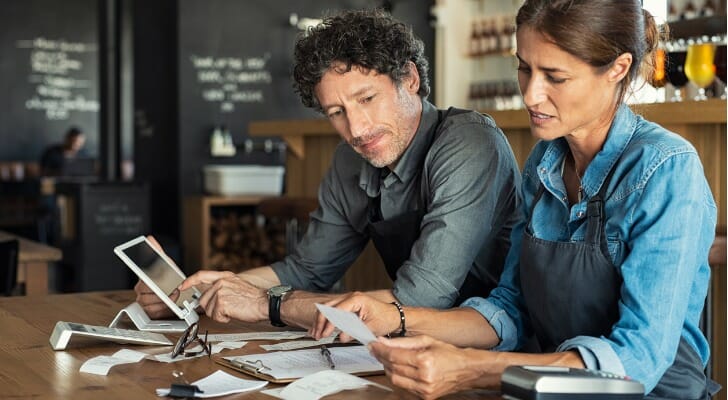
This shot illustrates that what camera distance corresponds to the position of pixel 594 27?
5.57 feet

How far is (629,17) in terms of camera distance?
1729mm

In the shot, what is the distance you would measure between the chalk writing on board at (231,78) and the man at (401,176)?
5280 mm

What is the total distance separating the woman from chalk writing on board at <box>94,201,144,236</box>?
18.3 feet

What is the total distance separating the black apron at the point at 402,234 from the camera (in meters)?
2.39

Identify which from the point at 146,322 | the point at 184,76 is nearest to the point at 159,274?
the point at 146,322

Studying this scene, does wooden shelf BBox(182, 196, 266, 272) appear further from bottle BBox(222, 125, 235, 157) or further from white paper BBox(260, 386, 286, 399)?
white paper BBox(260, 386, 286, 399)

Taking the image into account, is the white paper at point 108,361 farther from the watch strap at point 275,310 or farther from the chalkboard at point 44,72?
the chalkboard at point 44,72

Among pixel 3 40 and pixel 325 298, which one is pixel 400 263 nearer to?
pixel 325 298

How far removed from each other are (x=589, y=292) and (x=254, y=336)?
0.75 m

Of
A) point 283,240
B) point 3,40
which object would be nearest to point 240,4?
point 283,240

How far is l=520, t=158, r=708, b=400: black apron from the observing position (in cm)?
172

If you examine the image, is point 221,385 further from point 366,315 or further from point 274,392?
point 366,315

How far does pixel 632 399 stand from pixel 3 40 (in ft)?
38.6

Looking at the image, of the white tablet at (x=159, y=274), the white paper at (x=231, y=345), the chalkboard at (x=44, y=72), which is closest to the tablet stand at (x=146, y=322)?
the white tablet at (x=159, y=274)
